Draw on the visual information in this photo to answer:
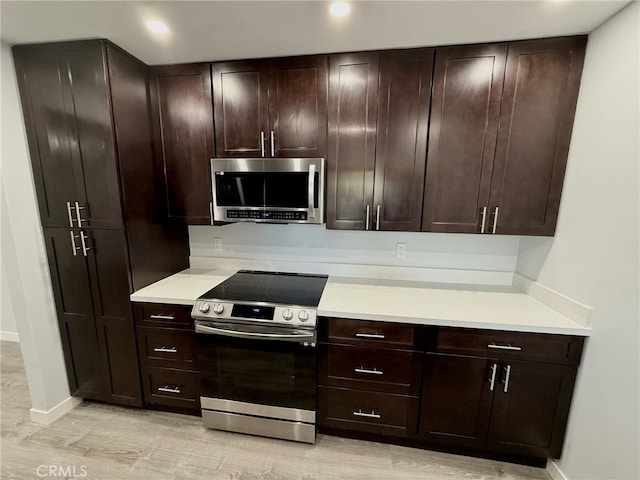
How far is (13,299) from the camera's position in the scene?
5.76ft

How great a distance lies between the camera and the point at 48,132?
171 cm

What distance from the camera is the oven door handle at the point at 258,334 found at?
1.59m

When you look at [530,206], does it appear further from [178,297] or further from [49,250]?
[49,250]

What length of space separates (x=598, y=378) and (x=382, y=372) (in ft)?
3.45

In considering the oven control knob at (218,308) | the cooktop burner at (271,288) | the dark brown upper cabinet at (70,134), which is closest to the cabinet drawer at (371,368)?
the cooktop burner at (271,288)

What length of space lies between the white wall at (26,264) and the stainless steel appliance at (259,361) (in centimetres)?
A: 114

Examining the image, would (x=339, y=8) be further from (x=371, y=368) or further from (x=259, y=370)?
(x=259, y=370)

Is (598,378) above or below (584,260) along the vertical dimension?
below

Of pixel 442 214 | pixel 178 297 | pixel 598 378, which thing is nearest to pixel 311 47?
pixel 442 214

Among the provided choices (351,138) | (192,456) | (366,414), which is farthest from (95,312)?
(351,138)

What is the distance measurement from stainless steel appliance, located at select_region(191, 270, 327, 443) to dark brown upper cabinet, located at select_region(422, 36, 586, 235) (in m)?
1.13

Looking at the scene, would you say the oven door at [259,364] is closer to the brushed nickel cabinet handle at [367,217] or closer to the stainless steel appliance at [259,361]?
the stainless steel appliance at [259,361]

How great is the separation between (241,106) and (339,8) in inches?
34.0

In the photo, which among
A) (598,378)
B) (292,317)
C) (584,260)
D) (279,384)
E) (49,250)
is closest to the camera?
(598,378)
